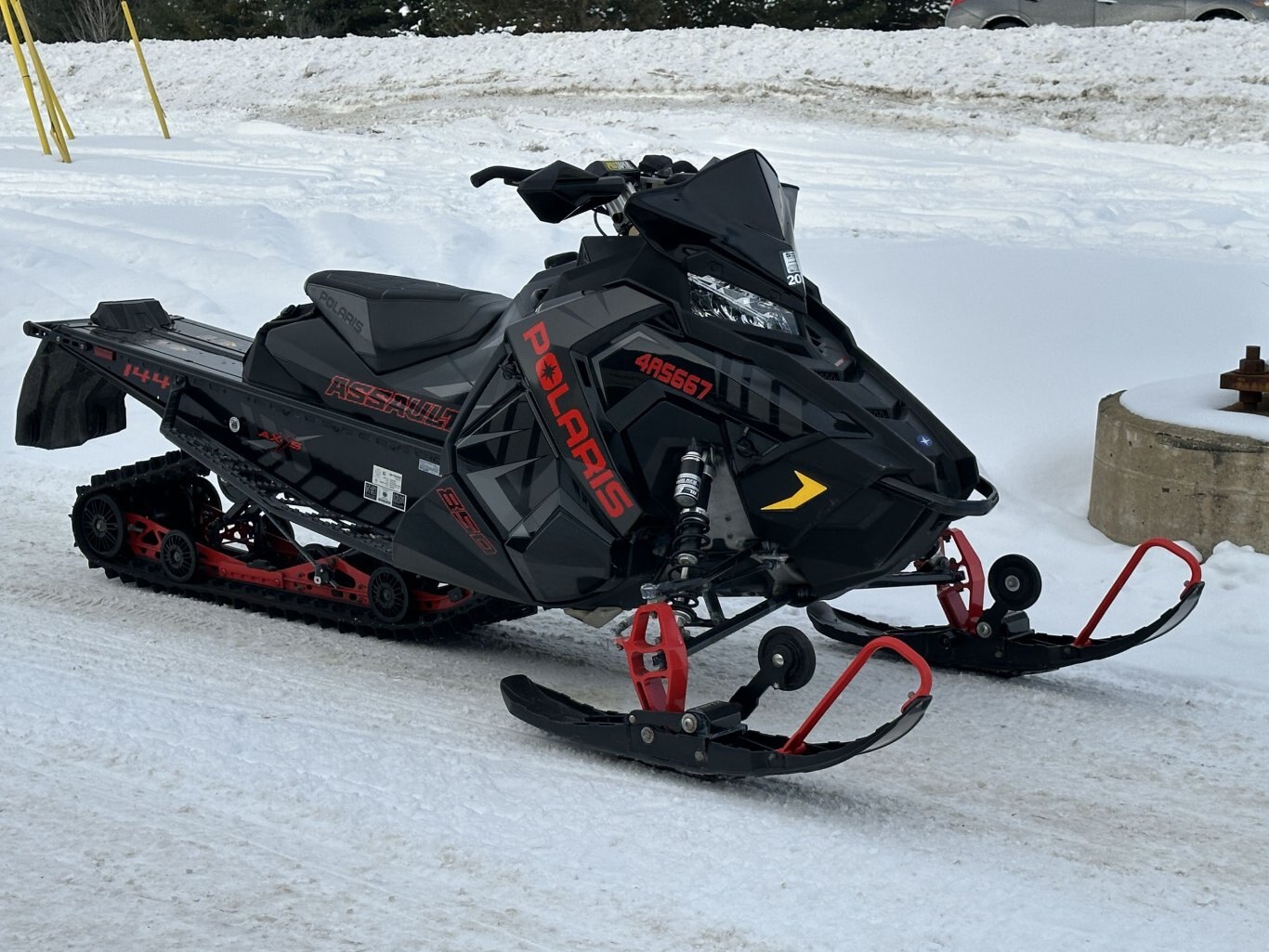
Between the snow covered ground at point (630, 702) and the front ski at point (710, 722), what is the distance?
9 cm

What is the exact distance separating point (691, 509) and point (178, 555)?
243cm

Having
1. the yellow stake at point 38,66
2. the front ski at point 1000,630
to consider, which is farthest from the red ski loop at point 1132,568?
the yellow stake at point 38,66

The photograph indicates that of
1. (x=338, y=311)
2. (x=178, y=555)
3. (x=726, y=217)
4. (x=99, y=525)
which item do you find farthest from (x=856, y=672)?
(x=99, y=525)

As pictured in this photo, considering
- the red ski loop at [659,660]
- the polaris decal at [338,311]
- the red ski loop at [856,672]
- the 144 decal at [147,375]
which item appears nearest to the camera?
the red ski loop at [856,672]

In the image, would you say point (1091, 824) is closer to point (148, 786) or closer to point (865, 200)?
point (148, 786)

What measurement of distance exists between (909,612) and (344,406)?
2.25 metres

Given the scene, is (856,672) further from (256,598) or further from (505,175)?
(256,598)

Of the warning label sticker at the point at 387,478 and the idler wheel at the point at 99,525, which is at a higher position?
the warning label sticker at the point at 387,478

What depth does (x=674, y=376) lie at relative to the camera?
13.3 ft

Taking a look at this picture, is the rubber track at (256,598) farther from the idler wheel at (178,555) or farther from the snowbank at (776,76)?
the snowbank at (776,76)

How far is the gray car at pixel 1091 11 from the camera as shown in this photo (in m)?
17.8

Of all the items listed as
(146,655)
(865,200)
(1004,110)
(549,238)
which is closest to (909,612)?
(146,655)

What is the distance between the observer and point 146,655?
4.77 meters

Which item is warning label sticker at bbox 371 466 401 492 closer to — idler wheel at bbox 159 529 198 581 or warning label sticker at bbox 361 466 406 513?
warning label sticker at bbox 361 466 406 513
